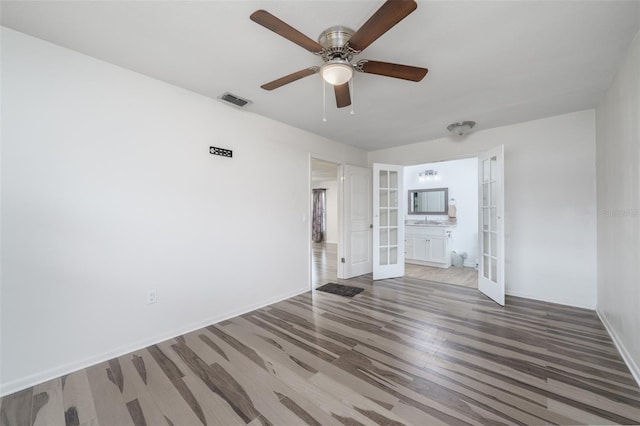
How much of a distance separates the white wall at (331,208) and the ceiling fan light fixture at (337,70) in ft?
24.6

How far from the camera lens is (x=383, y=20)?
129cm

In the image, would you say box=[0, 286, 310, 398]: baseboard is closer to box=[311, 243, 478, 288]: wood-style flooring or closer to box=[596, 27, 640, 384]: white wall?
box=[311, 243, 478, 288]: wood-style flooring

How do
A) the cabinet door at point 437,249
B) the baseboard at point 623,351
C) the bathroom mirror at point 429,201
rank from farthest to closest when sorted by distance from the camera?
1. the bathroom mirror at point 429,201
2. the cabinet door at point 437,249
3. the baseboard at point 623,351

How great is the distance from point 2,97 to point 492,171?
196 inches

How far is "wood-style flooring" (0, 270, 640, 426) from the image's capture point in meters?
1.50

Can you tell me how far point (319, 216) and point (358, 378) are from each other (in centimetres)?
783

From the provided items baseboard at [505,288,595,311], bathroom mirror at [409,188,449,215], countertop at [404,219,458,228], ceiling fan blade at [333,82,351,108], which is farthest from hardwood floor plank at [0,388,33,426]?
bathroom mirror at [409,188,449,215]

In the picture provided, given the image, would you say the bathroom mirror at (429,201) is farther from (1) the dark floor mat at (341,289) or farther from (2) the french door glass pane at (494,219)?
(1) the dark floor mat at (341,289)

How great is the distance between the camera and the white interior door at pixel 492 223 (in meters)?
3.19

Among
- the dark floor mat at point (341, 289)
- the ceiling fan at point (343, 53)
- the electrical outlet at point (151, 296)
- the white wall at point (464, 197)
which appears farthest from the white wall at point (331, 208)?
the ceiling fan at point (343, 53)

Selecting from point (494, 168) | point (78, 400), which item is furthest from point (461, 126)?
point (78, 400)

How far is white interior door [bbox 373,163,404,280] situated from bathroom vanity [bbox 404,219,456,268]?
3.74 feet

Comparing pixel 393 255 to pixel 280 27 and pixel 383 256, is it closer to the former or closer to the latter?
pixel 383 256

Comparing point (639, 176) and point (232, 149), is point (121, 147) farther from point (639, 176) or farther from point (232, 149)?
point (639, 176)
